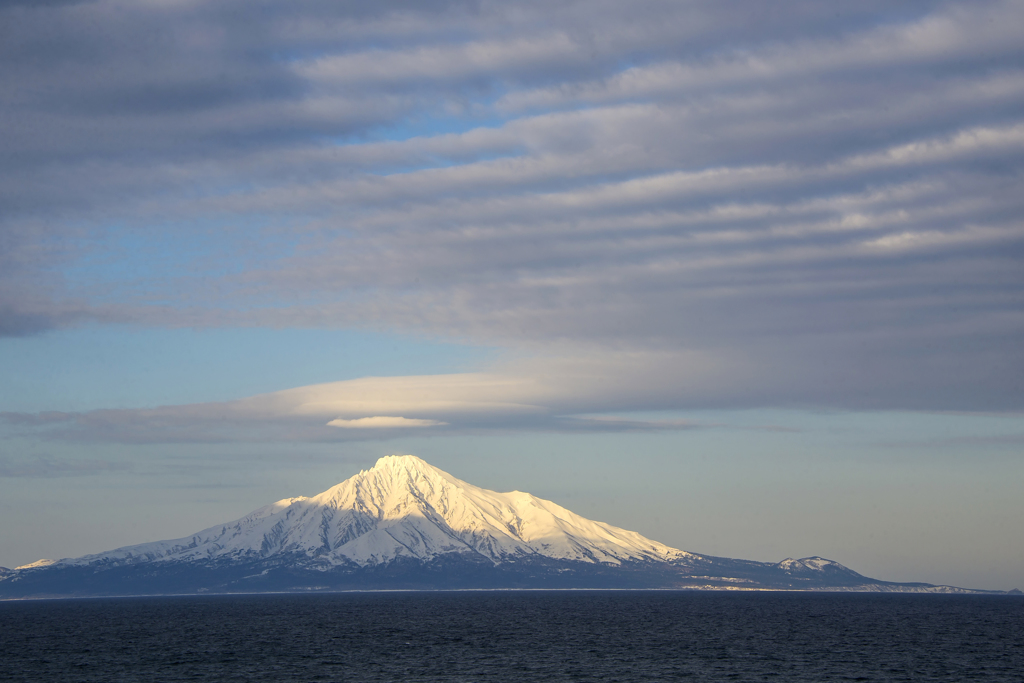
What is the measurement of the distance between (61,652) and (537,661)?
92.6m

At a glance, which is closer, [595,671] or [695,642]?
[595,671]

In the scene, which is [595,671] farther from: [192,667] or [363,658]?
[192,667]

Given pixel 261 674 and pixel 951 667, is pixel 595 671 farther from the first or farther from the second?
pixel 951 667

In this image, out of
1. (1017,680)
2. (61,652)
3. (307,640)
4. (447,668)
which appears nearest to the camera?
(1017,680)

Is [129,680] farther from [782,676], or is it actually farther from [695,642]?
[695,642]

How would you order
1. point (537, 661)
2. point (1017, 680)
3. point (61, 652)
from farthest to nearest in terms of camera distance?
point (61, 652)
point (537, 661)
point (1017, 680)

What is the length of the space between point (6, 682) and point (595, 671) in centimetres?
7903

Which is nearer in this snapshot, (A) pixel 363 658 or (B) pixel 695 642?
(A) pixel 363 658

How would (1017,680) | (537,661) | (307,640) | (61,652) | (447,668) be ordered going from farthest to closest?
(307,640)
(61,652)
(537,661)
(447,668)
(1017,680)

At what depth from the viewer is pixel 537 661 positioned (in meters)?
148

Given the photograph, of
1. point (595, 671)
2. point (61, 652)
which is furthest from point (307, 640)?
point (595, 671)

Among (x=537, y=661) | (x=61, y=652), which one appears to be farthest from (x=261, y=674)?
(x=61, y=652)

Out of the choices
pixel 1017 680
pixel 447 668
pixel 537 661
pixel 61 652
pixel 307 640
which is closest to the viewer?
pixel 1017 680

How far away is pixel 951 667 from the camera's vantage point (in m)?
142
